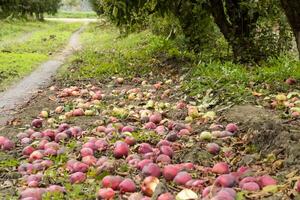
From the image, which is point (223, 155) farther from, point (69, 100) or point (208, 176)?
point (69, 100)

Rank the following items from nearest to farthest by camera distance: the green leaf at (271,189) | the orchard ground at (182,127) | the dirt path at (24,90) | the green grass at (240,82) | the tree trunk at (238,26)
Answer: the green leaf at (271,189) → the orchard ground at (182,127) → the green grass at (240,82) → the dirt path at (24,90) → the tree trunk at (238,26)

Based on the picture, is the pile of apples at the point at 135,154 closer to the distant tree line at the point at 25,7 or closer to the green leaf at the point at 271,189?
the green leaf at the point at 271,189

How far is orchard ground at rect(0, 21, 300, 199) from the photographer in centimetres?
372

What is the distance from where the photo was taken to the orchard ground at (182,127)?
146 inches

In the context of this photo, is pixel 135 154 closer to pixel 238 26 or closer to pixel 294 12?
pixel 294 12

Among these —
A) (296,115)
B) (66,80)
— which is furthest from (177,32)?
(296,115)

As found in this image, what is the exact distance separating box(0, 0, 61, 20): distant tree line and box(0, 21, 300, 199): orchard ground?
87.4 feet

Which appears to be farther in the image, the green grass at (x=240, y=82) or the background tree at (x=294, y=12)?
the green grass at (x=240, y=82)

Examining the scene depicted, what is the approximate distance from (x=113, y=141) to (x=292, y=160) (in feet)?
5.95

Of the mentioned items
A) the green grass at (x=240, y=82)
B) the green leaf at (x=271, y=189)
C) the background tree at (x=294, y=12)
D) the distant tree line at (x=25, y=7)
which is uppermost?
the background tree at (x=294, y=12)

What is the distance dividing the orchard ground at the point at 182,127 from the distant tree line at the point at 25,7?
26.6 metres

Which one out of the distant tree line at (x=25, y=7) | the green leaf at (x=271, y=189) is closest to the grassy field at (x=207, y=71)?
the green leaf at (x=271, y=189)

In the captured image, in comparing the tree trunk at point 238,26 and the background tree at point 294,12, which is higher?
the background tree at point 294,12

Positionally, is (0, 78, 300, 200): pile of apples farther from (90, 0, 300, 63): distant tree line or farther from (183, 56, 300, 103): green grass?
(90, 0, 300, 63): distant tree line
